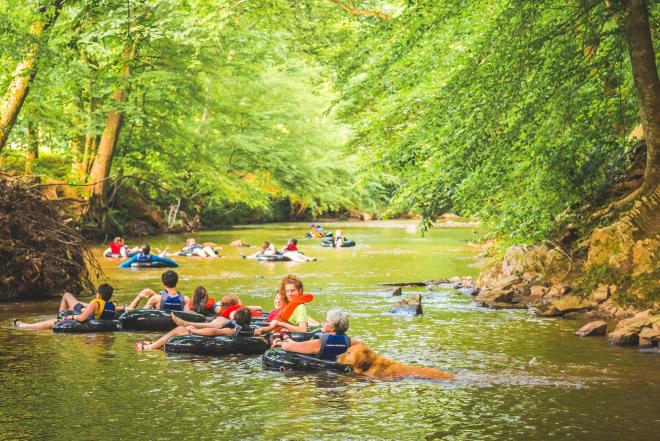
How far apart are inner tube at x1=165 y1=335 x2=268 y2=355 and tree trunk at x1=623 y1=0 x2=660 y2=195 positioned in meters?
6.92

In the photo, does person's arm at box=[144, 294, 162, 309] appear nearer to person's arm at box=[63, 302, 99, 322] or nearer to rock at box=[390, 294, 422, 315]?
person's arm at box=[63, 302, 99, 322]

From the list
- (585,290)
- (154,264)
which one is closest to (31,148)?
(154,264)

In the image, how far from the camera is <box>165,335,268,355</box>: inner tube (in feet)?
35.4

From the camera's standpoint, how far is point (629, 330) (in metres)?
11.1

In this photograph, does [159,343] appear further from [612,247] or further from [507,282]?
[507,282]

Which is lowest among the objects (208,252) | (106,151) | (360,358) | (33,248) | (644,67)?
(360,358)

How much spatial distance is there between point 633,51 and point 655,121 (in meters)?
1.16

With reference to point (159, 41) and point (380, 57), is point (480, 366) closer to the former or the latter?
point (380, 57)

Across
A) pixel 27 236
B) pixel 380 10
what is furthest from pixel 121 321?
pixel 380 10

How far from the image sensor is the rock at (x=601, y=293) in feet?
43.9

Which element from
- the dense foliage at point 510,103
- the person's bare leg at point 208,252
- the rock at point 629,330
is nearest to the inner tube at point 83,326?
the dense foliage at point 510,103

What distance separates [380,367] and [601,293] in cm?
567

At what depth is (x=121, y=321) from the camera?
41.9 ft

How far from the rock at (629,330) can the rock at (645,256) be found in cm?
116
